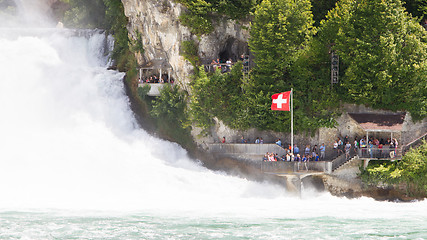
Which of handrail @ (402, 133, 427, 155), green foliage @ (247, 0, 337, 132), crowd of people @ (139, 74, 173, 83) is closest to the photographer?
handrail @ (402, 133, 427, 155)

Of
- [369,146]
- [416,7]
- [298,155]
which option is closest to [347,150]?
[369,146]

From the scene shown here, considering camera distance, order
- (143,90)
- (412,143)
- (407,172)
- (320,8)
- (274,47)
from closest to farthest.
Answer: (407,172)
(412,143)
(274,47)
(320,8)
(143,90)

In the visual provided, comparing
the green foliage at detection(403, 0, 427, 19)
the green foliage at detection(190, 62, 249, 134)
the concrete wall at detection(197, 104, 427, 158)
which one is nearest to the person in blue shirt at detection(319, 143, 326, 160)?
the concrete wall at detection(197, 104, 427, 158)

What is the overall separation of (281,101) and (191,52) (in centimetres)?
978

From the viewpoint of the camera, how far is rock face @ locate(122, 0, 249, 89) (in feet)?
168

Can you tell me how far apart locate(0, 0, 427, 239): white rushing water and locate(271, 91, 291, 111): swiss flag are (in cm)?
599

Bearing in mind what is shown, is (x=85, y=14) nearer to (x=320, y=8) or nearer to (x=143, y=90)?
(x=143, y=90)

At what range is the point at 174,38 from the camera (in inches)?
2053

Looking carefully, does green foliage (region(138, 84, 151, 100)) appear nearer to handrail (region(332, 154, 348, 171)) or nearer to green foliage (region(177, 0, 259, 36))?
green foliage (region(177, 0, 259, 36))

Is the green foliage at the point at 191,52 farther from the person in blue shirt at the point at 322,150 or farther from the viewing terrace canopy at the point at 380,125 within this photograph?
the viewing terrace canopy at the point at 380,125

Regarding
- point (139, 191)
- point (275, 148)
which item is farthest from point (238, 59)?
point (139, 191)

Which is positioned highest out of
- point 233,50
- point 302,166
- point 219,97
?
point 233,50

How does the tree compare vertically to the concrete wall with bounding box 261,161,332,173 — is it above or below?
above

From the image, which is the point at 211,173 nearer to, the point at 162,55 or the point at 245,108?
the point at 245,108
